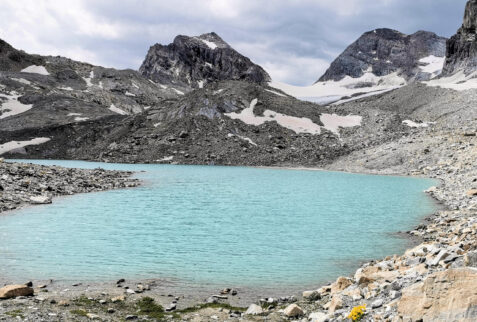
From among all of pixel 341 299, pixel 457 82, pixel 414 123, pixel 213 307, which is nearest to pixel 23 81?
pixel 414 123

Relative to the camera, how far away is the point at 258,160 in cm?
8525

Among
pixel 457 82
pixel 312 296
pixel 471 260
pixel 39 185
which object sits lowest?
pixel 312 296

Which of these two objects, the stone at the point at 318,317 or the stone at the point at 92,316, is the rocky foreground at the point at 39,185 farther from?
the stone at the point at 318,317

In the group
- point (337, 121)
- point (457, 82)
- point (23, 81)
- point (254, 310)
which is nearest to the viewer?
point (254, 310)

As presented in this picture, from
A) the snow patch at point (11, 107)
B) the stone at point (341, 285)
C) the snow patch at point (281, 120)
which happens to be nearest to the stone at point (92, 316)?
the stone at point (341, 285)

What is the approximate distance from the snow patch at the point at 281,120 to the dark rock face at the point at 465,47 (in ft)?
319

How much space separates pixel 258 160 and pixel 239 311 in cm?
7403

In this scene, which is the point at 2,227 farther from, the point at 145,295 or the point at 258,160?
the point at 258,160

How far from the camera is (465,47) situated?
168 metres

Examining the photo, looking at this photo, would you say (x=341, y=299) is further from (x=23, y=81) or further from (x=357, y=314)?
(x=23, y=81)

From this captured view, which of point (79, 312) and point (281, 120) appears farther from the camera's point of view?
point (281, 120)

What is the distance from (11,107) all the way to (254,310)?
163 meters

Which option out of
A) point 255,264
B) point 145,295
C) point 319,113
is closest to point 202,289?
point 145,295

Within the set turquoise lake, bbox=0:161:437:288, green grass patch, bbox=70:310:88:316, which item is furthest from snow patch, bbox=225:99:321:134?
green grass patch, bbox=70:310:88:316
